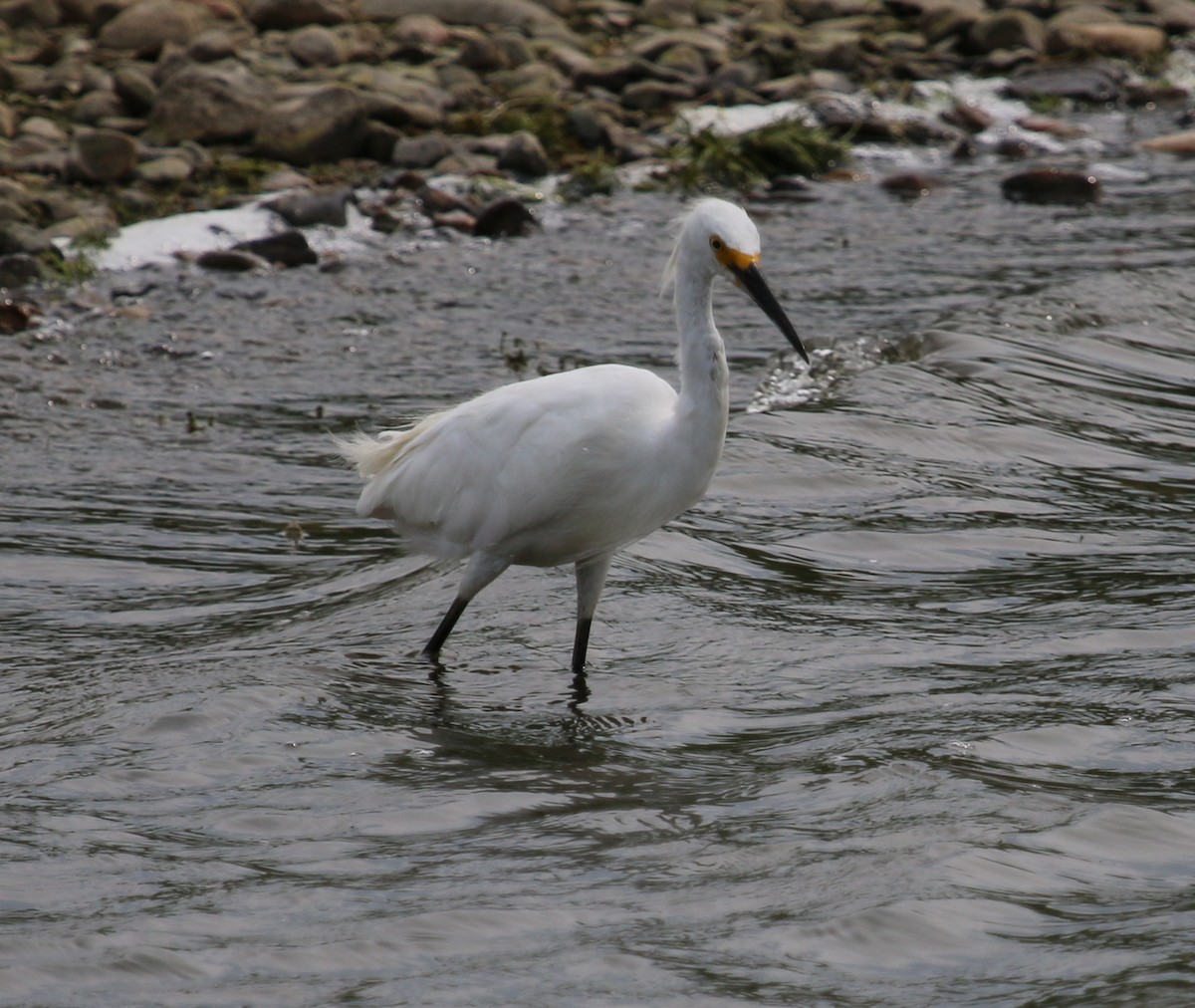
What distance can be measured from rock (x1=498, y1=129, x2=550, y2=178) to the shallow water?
9.40ft

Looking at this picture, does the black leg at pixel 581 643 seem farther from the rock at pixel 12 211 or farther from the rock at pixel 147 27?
the rock at pixel 147 27

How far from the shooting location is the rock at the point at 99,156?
11492mm

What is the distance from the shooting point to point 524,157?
12.9m

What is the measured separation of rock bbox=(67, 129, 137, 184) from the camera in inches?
452

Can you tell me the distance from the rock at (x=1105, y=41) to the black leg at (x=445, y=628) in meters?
14.1

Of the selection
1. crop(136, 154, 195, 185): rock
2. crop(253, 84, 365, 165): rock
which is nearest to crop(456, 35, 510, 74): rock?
crop(253, 84, 365, 165): rock

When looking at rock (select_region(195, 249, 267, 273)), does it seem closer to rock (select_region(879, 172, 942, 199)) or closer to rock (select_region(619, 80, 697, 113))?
rock (select_region(619, 80, 697, 113))

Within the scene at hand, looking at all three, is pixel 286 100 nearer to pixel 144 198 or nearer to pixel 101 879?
pixel 144 198

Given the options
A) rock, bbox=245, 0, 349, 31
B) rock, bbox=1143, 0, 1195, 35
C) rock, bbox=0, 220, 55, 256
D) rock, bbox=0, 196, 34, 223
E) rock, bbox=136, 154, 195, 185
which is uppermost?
rock, bbox=1143, 0, 1195, 35

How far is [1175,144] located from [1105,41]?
10.9 feet

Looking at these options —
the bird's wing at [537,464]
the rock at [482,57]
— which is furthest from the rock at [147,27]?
the bird's wing at [537,464]

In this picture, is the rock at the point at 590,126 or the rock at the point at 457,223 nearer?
the rock at the point at 457,223

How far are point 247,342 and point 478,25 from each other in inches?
306

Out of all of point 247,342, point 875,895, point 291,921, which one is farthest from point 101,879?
point 247,342
